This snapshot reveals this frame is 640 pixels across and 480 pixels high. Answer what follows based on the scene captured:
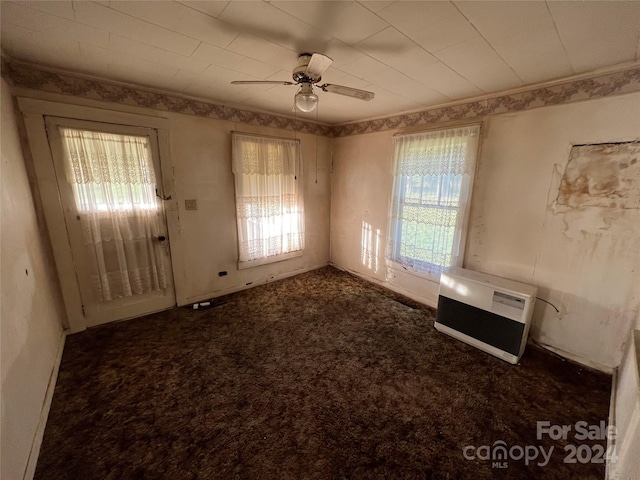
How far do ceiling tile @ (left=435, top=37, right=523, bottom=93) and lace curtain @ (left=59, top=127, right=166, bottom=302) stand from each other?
2935 millimetres

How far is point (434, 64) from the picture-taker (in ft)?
6.23

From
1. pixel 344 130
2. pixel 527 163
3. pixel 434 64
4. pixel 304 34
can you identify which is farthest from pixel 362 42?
pixel 344 130

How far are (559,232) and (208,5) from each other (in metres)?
3.06

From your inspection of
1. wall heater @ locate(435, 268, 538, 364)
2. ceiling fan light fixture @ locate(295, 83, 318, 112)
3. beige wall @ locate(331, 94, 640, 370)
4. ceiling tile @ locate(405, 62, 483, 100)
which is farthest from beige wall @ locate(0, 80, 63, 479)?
beige wall @ locate(331, 94, 640, 370)

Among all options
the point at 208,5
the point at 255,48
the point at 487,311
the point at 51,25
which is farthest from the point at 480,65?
the point at 51,25

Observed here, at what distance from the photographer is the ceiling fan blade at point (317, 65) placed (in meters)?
1.51

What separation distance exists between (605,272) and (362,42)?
2.59 m

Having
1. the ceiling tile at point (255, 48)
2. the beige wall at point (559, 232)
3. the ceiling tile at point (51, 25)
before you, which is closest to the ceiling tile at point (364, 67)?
the ceiling tile at point (255, 48)

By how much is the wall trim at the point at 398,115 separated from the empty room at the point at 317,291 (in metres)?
0.02

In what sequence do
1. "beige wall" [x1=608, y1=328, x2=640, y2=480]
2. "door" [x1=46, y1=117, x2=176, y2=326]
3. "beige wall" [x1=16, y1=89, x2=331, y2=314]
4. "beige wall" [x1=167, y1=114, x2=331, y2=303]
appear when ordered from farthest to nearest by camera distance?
"beige wall" [x1=167, y1=114, x2=331, y2=303] < "beige wall" [x1=16, y1=89, x2=331, y2=314] < "door" [x1=46, y1=117, x2=176, y2=326] < "beige wall" [x1=608, y1=328, x2=640, y2=480]

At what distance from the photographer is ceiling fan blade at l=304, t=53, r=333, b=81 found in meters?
1.51

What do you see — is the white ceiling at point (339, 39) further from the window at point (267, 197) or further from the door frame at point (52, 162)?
the window at point (267, 197)

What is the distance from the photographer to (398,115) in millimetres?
3281

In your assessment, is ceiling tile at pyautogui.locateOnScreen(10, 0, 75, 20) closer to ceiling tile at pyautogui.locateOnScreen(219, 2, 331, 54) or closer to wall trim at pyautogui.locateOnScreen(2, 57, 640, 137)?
ceiling tile at pyautogui.locateOnScreen(219, 2, 331, 54)
